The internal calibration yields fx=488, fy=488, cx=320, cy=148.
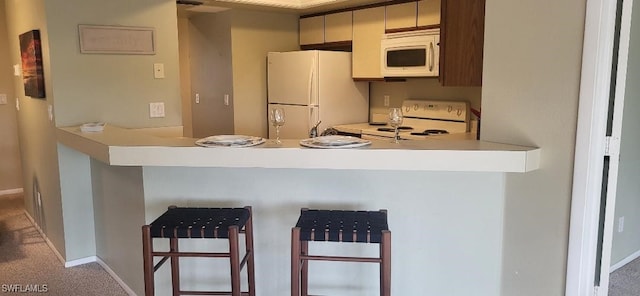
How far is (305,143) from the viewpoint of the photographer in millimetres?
2148

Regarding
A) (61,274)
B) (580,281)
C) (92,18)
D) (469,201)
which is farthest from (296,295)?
(92,18)

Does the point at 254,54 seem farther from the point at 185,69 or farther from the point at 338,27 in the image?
the point at 185,69

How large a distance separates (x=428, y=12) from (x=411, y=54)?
0.35m

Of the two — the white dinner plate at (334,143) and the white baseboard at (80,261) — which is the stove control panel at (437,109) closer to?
the white dinner plate at (334,143)

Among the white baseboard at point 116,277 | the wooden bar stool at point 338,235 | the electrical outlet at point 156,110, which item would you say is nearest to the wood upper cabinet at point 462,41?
the wooden bar stool at point 338,235

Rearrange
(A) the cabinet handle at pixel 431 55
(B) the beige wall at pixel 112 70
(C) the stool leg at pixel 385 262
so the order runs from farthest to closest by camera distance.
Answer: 1. (A) the cabinet handle at pixel 431 55
2. (B) the beige wall at pixel 112 70
3. (C) the stool leg at pixel 385 262

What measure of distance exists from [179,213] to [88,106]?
1.60 m

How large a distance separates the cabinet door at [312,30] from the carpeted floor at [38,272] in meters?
2.96

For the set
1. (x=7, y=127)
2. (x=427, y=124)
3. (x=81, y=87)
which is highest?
(x=81, y=87)

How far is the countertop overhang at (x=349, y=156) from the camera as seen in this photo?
2008 mm

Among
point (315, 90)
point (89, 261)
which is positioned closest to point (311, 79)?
point (315, 90)

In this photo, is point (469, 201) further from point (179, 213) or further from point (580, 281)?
point (179, 213)

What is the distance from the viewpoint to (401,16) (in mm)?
4109

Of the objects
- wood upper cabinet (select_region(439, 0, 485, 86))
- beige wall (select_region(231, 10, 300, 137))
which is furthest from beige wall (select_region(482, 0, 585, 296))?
beige wall (select_region(231, 10, 300, 137))
